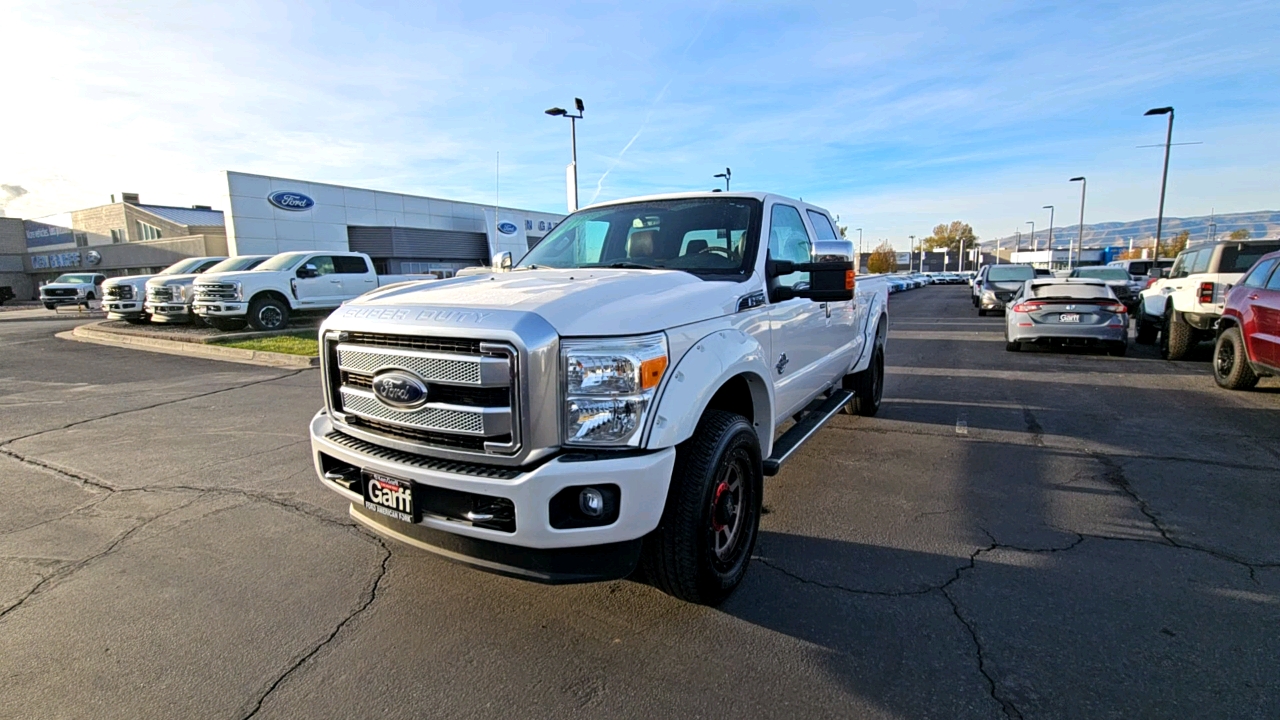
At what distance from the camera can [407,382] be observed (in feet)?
8.61

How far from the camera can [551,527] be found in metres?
2.34

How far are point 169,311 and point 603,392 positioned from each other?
52.8 feet

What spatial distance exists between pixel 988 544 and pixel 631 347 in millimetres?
2526

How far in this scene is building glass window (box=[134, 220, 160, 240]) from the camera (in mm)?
42062

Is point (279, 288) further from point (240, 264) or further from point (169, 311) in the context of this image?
point (169, 311)

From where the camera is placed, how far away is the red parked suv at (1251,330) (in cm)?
647

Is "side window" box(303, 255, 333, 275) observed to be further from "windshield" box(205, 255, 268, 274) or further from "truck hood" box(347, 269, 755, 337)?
"truck hood" box(347, 269, 755, 337)

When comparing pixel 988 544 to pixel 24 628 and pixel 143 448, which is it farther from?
pixel 143 448

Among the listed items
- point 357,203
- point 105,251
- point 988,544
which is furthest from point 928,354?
point 105,251

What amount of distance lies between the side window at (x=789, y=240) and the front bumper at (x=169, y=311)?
1497 cm

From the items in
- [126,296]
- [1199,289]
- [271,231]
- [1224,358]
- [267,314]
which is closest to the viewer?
[1224,358]

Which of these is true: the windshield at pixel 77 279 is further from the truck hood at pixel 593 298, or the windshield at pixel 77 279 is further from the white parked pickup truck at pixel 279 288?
the truck hood at pixel 593 298

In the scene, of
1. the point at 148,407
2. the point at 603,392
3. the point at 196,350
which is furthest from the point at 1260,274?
the point at 196,350

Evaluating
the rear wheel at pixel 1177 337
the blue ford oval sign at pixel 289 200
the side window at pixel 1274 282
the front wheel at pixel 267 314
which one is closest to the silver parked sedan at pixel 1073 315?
the rear wheel at pixel 1177 337
